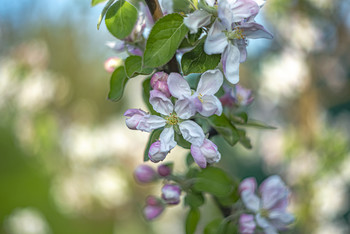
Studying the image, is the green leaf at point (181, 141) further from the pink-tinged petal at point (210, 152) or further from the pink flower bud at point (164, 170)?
the pink flower bud at point (164, 170)

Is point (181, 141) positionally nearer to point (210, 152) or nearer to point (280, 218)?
point (210, 152)

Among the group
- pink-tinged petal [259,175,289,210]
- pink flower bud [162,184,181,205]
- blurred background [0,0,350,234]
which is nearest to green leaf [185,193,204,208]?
pink flower bud [162,184,181,205]

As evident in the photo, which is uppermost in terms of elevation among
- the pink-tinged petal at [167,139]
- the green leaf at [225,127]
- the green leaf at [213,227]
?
the pink-tinged petal at [167,139]

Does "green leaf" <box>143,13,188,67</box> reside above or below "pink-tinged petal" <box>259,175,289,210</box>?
above

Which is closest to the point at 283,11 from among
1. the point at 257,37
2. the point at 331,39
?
the point at 331,39

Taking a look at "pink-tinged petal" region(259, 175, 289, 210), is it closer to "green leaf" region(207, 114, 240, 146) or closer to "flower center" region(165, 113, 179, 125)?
"green leaf" region(207, 114, 240, 146)

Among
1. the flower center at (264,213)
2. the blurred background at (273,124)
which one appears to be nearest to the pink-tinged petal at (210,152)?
the flower center at (264,213)
